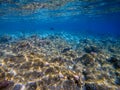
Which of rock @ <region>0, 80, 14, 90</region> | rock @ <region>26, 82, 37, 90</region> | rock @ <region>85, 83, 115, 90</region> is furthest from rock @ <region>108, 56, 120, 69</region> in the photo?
rock @ <region>0, 80, 14, 90</region>

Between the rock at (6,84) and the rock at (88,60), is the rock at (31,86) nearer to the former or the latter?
the rock at (6,84)

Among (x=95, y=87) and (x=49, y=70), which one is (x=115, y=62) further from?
(x=49, y=70)

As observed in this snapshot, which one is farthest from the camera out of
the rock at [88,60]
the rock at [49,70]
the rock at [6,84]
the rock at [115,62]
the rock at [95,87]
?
the rock at [115,62]

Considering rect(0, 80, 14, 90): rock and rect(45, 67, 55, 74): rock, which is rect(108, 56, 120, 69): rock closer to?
rect(45, 67, 55, 74): rock

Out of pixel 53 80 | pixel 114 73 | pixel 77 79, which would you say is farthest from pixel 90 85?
pixel 114 73

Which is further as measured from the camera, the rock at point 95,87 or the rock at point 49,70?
the rock at point 95,87

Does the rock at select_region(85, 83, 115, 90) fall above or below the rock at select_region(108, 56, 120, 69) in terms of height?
above

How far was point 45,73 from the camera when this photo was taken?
614cm

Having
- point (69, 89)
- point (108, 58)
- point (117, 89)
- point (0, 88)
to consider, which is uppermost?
point (0, 88)

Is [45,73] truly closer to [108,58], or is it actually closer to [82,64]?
[82,64]

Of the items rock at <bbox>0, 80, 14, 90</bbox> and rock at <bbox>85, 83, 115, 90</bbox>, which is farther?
rock at <bbox>85, 83, 115, 90</bbox>

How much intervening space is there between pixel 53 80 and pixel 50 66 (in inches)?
32.9

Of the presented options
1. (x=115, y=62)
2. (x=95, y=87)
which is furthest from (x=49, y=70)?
(x=115, y=62)

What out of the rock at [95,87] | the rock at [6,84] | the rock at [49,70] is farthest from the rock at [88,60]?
the rock at [6,84]
